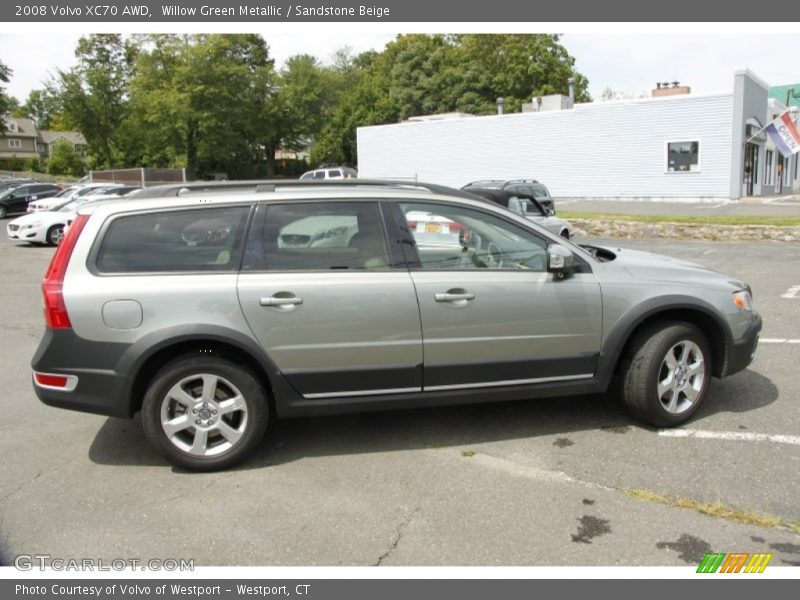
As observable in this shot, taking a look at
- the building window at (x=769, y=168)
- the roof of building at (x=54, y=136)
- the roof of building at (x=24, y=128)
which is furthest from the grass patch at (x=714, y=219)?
the roof of building at (x=54, y=136)

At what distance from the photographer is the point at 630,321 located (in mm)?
4328

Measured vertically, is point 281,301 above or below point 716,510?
above

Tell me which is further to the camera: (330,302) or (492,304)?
(492,304)

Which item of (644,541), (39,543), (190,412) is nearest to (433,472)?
(644,541)

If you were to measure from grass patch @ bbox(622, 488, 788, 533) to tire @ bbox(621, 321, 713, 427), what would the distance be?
2.94 ft

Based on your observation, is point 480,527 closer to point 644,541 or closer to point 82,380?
point 644,541

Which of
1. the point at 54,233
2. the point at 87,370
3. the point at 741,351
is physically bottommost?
the point at 741,351

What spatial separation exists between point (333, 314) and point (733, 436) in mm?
2808

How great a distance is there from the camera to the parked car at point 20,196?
28891mm

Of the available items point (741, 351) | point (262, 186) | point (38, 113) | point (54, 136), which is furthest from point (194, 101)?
point (38, 113)

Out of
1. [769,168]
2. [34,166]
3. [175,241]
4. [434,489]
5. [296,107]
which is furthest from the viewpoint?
[34,166]

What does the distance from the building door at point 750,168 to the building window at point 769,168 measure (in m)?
2.44

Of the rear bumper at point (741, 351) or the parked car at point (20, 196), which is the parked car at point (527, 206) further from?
the parked car at point (20, 196)

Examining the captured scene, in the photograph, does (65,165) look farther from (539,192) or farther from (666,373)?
(666,373)
